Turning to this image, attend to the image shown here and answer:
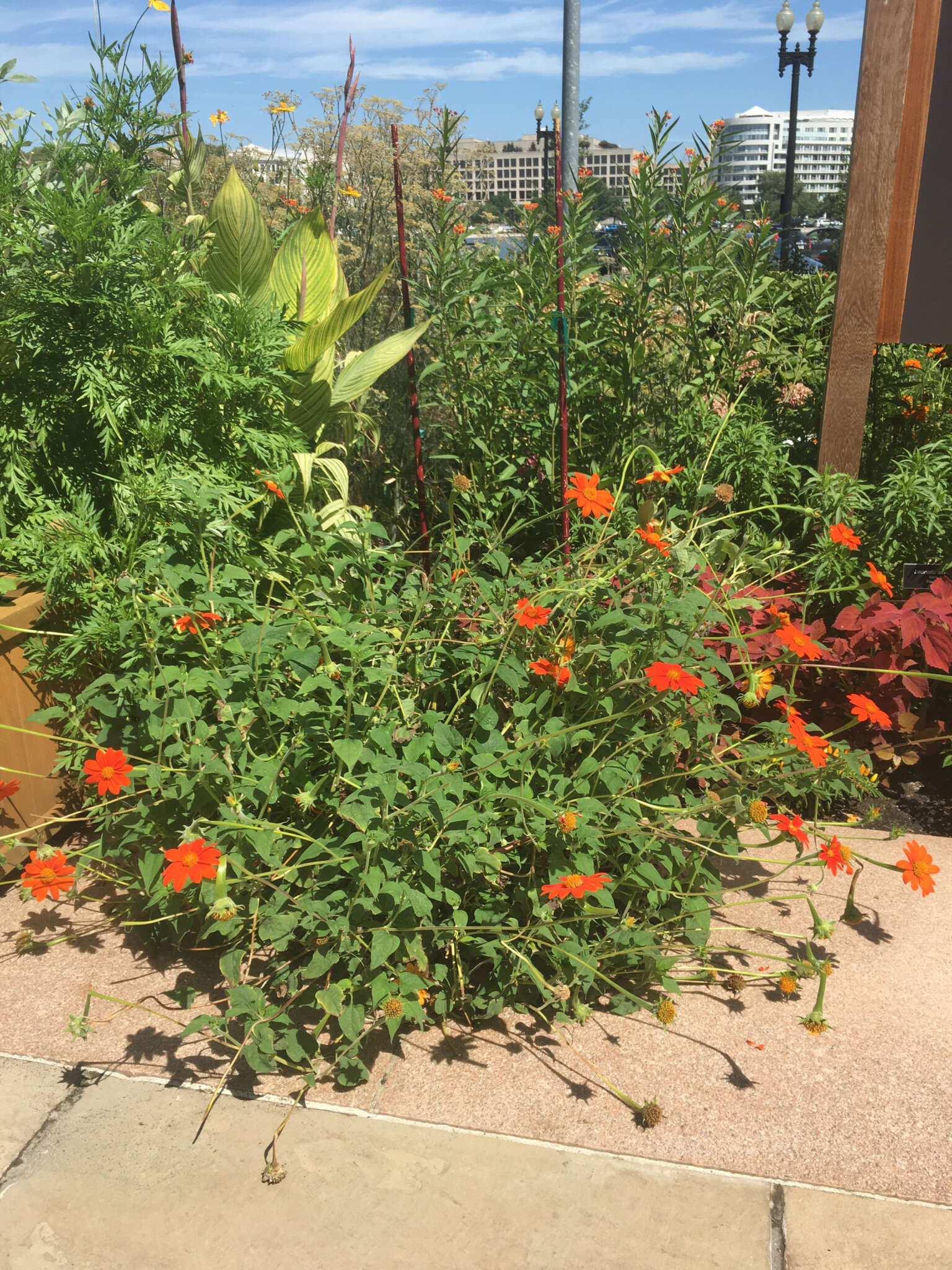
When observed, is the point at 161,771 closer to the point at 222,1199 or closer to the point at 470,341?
the point at 222,1199

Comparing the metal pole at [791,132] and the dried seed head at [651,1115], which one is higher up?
the metal pole at [791,132]

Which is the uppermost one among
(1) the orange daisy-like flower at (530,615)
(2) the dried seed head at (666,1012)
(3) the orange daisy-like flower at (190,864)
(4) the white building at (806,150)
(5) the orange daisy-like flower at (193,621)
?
(4) the white building at (806,150)

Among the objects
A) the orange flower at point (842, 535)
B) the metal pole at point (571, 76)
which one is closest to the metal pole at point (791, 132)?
the metal pole at point (571, 76)

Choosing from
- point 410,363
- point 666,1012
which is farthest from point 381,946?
point 410,363

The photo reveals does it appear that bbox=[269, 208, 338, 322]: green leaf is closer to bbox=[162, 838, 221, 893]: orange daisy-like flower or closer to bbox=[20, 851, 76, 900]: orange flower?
bbox=[20, 851, 76, 900]: orange flower

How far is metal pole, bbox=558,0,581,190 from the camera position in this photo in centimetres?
840

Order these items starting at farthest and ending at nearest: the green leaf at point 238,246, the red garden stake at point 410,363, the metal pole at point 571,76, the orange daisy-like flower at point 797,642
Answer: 1. the metal pole at point 571,76
2. the green leaf at point 238,246
3. the red garden stake at point 410,363
4. the orange daisy-like flower at point 797,642

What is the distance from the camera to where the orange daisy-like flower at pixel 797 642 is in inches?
80.8

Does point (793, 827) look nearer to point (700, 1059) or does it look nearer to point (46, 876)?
point (700, 1059)

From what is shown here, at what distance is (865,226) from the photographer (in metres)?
2.89

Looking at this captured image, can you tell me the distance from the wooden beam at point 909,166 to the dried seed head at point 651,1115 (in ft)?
7.81

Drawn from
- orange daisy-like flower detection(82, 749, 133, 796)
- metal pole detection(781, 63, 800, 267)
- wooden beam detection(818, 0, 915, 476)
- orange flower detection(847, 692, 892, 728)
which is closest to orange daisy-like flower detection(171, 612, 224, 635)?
orange daisy-like flower detection(82, 749, 133, 796)

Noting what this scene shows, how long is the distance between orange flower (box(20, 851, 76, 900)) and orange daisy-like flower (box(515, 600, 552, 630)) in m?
1.02

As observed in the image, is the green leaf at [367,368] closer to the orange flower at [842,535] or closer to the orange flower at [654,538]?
the orange flower at [654,538]
